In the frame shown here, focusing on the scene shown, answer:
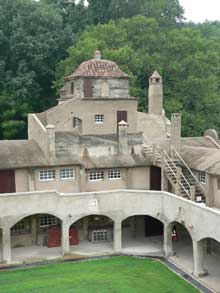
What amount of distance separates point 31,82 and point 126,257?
3324cm

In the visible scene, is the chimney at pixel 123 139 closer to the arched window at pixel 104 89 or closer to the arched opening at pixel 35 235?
the arched window at pixel 104 89

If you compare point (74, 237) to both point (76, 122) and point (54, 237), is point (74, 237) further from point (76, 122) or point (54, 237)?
point (76, 122)

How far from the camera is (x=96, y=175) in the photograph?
123 feet

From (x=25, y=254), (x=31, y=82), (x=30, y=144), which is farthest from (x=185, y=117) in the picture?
(x=25, y=254)

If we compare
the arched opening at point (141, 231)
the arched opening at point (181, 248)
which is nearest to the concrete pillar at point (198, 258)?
the arched opening at point (181, 248)

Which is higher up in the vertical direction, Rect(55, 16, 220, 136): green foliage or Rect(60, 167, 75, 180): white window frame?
Rect(55, 16, 220, 136): green foliage

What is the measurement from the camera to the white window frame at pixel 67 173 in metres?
36.8

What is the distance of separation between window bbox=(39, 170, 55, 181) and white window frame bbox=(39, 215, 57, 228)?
3.12m

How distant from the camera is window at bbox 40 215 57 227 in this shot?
36438mm

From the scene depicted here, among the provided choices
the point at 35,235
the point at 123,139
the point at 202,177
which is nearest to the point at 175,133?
the point at 123,139

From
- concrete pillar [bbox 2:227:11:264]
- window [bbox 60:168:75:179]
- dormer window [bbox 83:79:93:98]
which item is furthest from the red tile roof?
concrete pillar [bbox 2:227:11:264]

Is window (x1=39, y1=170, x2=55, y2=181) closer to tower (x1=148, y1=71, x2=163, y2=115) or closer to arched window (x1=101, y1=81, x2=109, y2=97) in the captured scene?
arched window (x1=101, y1=81, x2=109, y2=97)

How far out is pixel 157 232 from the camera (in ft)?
128

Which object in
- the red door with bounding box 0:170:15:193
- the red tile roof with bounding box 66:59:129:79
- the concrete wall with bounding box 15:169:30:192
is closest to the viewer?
the red door with bounding box 0:170:15:193
